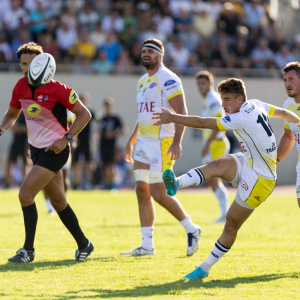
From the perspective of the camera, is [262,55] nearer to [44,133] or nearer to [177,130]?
[177,130]

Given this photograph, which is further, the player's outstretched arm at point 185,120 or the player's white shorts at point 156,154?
the player's white shorts at point 156,154

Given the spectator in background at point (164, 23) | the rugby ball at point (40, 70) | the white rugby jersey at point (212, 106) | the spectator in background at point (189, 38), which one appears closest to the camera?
the rugby ball at point (40, 70)

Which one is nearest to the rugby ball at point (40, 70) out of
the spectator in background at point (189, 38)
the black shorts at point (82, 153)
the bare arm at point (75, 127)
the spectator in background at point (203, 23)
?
the bare arm at point (75, 127)

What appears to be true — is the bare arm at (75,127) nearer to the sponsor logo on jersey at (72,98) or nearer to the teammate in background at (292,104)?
Result: the sponsor logo on jersey at (72,98)

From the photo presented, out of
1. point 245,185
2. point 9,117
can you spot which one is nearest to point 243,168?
point 245,185

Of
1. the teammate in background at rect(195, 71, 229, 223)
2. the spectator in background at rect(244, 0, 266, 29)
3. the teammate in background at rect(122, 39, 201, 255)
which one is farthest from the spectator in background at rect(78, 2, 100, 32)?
the teammate in background at rect(122, 39, 201, 255)

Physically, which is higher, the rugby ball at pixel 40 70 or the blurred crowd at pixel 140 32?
the blurred crowd at pixel 140 32

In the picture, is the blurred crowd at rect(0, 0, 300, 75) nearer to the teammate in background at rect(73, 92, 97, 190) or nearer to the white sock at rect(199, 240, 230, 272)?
the teammate in background at rect(73, 92, 97, 190)

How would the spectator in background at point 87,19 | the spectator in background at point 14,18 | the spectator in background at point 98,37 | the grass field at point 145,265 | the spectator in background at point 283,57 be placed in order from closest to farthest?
the grass field at point 145,265
the spectator in background at point 14,18
the spectator in background at point 98,37
the spectator in background at point 87,19
the spectator in background at point 283,57

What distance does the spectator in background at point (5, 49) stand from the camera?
17.3 metres

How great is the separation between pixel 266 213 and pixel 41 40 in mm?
10325

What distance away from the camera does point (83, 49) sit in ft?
60.0

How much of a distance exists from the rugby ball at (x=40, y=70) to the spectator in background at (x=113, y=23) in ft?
46.2

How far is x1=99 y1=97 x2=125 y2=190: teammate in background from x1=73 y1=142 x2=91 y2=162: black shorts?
0.61 metres
